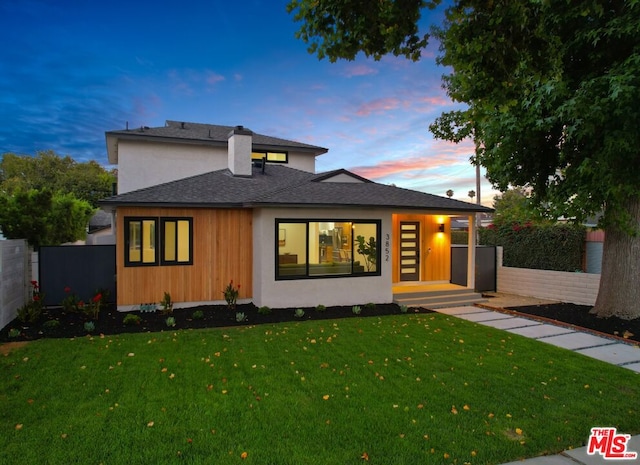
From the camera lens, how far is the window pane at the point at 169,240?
9320mm

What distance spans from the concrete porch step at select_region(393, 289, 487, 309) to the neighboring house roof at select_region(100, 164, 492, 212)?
8.02ft

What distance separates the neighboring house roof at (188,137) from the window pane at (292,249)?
300 inches

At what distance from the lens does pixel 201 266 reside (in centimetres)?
959

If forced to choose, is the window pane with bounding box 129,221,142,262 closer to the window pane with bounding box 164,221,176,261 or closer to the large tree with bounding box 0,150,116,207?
the window pane with bounding box 164,221,176,261

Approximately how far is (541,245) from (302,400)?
1144 centimetres

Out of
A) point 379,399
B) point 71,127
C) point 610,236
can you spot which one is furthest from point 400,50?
point 71,127

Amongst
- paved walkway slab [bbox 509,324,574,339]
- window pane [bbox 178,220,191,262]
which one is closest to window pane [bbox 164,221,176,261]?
window pane [bbox 178,220,191,262]

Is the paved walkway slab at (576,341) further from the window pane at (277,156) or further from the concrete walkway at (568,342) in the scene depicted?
the window pane at (277,156)

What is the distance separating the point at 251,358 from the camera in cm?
578

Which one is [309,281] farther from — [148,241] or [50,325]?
[50,325]

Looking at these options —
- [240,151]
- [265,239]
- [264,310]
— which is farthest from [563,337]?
[240,151]

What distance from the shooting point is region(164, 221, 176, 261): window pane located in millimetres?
9320

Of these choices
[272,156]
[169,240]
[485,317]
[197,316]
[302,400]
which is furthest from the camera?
[272,156]

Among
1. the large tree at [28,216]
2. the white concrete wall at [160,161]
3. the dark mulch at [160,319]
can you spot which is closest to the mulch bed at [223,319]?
the dark mulch at [160,319]
